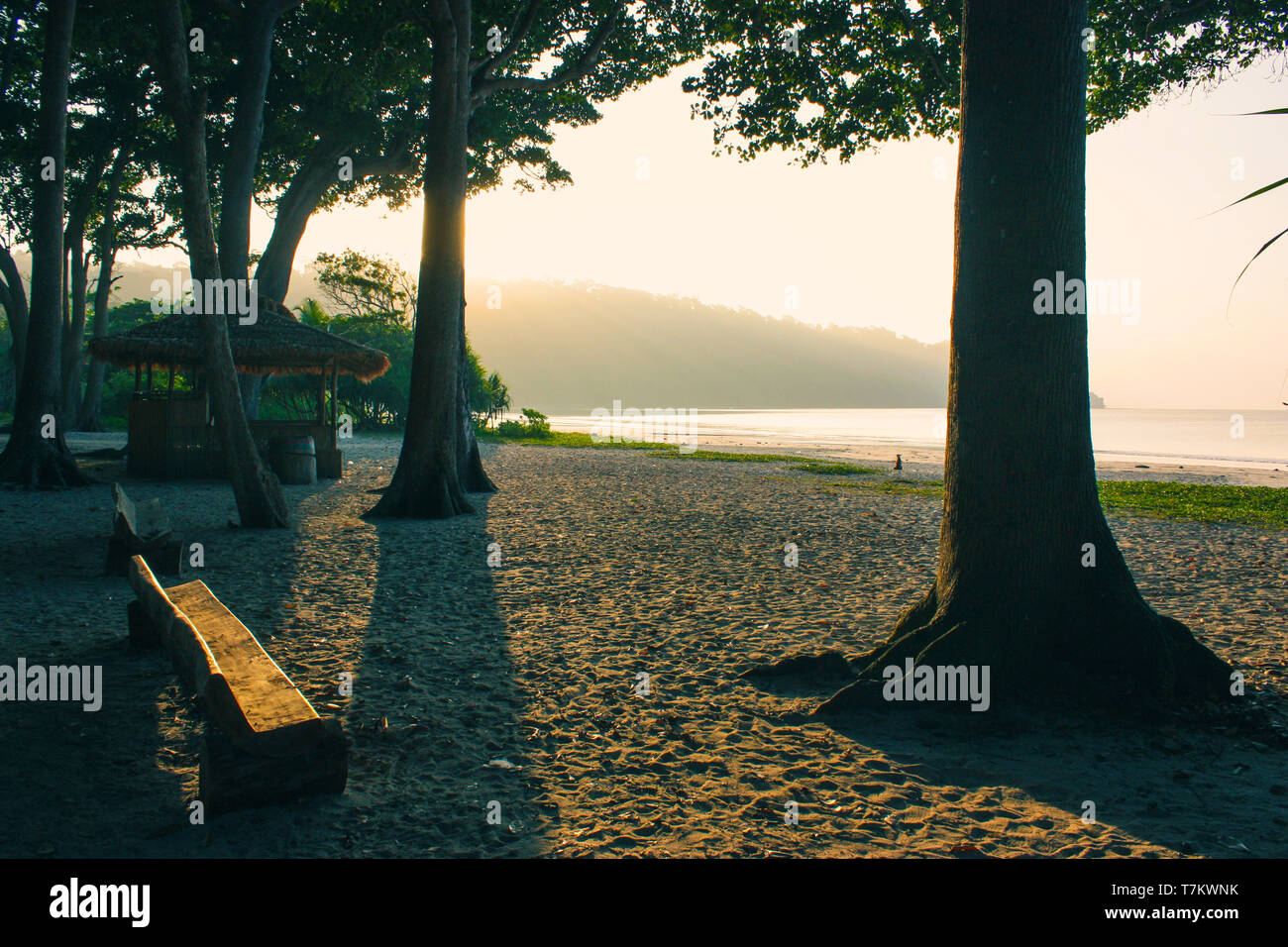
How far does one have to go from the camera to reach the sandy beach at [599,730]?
3.00m

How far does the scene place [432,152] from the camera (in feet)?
41.0

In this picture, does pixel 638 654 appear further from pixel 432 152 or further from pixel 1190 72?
pixel 1190 72

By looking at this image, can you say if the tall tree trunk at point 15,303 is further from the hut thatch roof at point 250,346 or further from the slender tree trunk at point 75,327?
the hut thatch roof at point 250,346

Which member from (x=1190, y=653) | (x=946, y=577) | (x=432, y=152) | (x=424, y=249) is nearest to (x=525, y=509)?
(x=424, y=249)

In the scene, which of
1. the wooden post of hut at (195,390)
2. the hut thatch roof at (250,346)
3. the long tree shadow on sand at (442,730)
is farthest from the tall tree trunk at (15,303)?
the long tree shadow on sand at (442,730)

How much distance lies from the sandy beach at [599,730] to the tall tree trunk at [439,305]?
2725 millimetres

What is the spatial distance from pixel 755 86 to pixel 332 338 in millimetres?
10688

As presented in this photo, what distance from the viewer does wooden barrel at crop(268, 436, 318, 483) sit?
16.2 m

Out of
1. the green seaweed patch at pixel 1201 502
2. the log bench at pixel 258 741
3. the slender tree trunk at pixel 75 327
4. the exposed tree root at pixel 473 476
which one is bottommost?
the log bench at pixel 258 741

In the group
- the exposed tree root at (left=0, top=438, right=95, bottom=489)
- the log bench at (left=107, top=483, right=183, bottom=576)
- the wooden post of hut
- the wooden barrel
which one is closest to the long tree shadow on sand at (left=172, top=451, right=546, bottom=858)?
the log bench at (left=107, top=483, right=183, bottom=576)

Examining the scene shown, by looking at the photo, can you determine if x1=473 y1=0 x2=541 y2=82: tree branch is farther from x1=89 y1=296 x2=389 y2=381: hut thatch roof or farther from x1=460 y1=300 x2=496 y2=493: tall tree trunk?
x1=89 y1=296 x2=389 y2=381: hut thatch roof

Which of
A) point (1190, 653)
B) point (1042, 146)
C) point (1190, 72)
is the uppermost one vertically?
point (1190, 72)

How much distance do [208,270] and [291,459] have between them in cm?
681

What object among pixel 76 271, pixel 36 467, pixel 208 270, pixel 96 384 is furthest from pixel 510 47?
pixel 96 384
